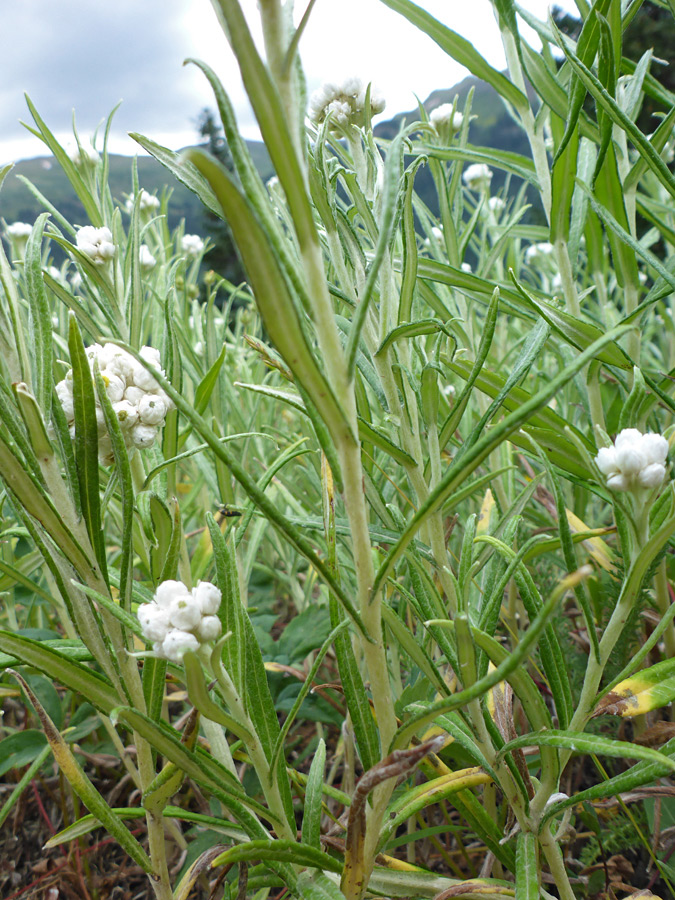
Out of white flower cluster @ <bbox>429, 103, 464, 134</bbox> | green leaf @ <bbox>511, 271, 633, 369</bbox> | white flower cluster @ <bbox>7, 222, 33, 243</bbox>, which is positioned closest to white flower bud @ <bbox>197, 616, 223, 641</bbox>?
green leaf @ <bbox>511, 271, 633, 369</bbox>

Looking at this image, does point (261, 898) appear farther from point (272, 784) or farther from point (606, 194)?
point (606, 194)

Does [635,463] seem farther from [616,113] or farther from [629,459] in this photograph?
[616,113]

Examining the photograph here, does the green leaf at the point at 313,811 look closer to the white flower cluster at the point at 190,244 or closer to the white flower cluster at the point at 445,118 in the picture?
the white flower cluster at the point at 445,118

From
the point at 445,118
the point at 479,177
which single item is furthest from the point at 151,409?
the point at 479,177

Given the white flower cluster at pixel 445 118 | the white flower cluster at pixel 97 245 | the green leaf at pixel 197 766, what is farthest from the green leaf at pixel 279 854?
the white flower cluster at pixel 445 118

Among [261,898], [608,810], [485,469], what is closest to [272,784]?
[261,898]

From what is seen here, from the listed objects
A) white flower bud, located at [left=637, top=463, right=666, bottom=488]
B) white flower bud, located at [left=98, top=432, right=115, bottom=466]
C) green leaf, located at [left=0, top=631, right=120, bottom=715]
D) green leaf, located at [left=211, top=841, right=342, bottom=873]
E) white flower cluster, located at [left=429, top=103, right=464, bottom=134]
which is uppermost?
white flower cluster, located at [left=429, top=103, right=464, bottom=134]

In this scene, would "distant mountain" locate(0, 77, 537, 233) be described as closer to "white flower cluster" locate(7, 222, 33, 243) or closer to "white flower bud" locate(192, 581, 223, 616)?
"white flower cluster" locate(7, 222, 33, 243)
